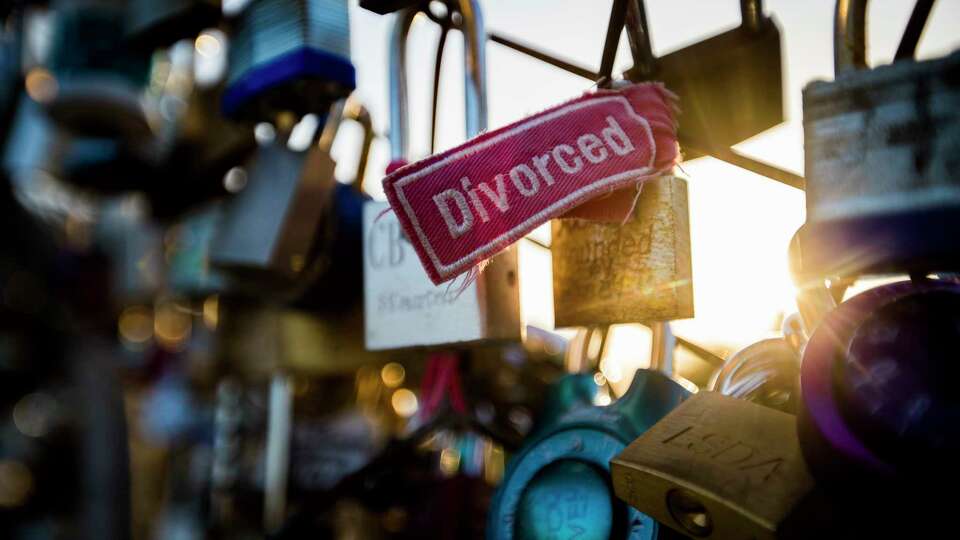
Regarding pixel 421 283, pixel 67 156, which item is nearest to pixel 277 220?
pixel 421 283

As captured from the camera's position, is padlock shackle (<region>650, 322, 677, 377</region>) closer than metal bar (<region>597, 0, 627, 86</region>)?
No

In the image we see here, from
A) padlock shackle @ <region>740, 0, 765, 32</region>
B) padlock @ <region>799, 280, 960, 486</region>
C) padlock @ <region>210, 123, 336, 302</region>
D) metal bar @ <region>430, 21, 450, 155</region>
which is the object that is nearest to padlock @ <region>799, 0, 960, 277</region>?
padlock @ <region>799, 280, 960, 486</region>

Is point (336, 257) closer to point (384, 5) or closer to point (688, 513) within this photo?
point (384, 5)

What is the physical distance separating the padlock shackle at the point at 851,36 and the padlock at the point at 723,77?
0.06 metres

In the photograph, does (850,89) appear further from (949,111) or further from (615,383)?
(615,383)

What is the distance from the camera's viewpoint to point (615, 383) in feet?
2.22

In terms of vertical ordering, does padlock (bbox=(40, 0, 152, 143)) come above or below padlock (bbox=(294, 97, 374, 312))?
above

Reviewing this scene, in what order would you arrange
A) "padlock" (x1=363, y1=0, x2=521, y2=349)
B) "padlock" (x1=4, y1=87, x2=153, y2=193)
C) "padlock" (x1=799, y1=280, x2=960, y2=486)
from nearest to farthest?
"padlock" (x1=799, y1=280, x2=960, y2=486), "padlock" (x1=363, y1=0, x2=521, y2=349), "padlock" (x1=4, y1=87, x2=153, y2=193)

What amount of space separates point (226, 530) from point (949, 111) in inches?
31.3

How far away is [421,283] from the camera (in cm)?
55

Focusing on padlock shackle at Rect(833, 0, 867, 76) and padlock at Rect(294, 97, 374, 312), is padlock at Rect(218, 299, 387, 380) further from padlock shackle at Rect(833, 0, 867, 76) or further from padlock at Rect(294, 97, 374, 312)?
padlock shackle at Rect(833, 0, 867, 76)

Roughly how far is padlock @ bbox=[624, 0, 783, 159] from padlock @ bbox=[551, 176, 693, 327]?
0.06 meters

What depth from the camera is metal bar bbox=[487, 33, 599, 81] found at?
0.57 meters

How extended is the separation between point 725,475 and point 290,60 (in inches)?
19.3
